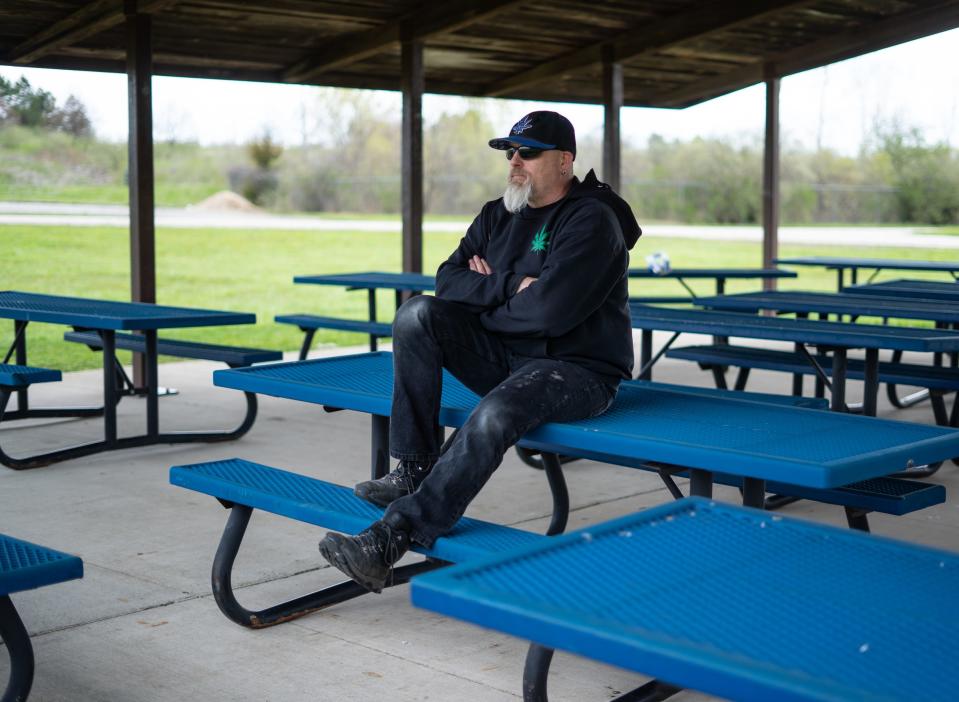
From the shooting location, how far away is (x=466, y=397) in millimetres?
3377

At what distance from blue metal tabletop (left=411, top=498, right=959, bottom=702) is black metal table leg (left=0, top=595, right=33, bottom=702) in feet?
3.49

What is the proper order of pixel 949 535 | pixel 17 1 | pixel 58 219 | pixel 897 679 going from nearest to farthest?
pixel 897 679
pixel 949 535
pixel 17 1
pixel 58 219

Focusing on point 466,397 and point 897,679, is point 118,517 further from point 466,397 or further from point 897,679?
point 897,679

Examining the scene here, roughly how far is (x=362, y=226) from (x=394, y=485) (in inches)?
701

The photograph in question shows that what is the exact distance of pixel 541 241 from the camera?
3283mm

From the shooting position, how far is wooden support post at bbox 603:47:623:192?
9102 mm

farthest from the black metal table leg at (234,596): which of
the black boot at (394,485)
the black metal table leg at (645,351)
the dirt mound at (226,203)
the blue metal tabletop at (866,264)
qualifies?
the dirt mound at (226,203)

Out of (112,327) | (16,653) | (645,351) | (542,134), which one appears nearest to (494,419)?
(542,134)

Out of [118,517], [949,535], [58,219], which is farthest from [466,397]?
[58,219]

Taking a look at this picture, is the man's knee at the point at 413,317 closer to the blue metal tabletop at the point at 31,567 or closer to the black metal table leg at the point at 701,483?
the black metal table leg at the point at 701,483

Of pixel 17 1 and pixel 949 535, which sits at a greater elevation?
pixel 17 1

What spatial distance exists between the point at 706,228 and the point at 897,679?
2046 cm

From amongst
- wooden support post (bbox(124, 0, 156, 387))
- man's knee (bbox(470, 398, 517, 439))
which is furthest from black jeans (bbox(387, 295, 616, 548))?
wooden support post (bbox(124, 0, 156, 387))

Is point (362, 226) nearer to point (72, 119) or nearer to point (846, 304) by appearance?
point (72, 119)
